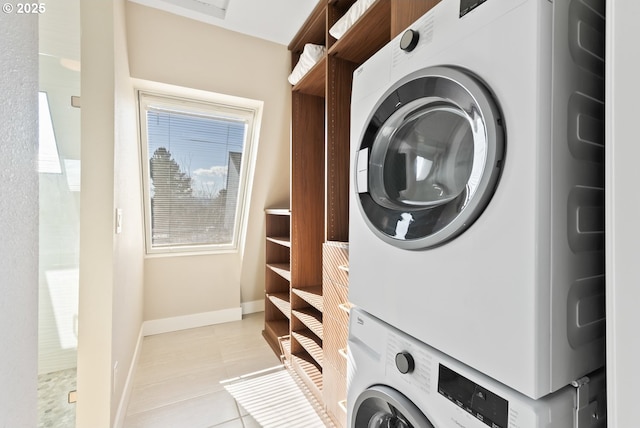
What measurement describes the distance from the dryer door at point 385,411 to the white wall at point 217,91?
7.04 ft

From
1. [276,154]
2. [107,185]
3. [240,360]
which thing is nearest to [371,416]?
[107,185]

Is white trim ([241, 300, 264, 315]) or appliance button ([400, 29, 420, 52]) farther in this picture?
white trim ([241, 300, 264, 315])

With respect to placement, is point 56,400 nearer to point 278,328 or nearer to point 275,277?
point 278,328

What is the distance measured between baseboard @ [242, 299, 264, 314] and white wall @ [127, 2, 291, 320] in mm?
49

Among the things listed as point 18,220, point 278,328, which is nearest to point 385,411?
point 18,220

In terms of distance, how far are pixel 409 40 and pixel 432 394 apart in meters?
0.97

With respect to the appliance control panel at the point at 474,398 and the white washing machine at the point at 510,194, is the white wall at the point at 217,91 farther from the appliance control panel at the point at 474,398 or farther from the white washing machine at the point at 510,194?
the appliance control panel at the point at 474,398

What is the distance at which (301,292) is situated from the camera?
210 centimetres

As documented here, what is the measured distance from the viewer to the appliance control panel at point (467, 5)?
0.65 meters

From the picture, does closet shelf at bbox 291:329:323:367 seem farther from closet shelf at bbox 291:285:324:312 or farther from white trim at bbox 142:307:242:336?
white trim at bbox 142:307:242:336

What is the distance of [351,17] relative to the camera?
1464 millimetres

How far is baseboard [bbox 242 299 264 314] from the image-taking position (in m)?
3.26

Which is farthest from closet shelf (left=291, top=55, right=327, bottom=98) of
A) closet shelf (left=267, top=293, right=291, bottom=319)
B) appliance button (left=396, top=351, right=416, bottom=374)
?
closet shelf (left=267, top=293, right=291, bottom=319)
